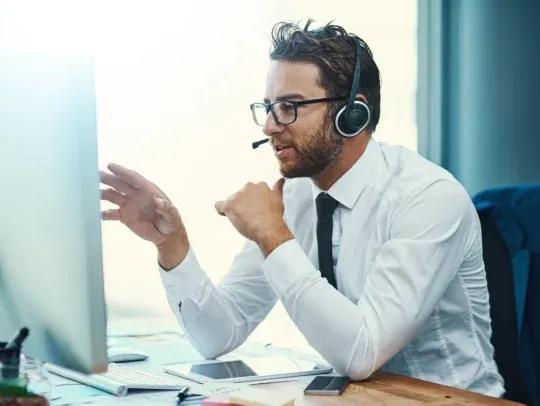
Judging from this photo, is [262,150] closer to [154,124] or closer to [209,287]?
[154,124]

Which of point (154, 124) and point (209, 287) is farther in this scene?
point (154, 124)

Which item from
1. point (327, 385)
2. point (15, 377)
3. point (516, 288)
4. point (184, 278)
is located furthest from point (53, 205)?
point (516, 288)

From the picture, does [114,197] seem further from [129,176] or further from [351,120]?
[351,120]

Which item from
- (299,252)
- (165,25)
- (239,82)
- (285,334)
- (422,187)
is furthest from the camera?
(285,334)

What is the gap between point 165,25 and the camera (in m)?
2.40

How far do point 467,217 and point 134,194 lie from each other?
2.06ft

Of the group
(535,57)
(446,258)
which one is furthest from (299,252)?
(535,57)

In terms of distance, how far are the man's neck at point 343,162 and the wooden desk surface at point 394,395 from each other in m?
0.52

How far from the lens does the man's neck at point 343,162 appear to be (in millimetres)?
1788

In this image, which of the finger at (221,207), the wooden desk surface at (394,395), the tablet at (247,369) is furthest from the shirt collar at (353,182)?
the wooden desk surface at (394,395)

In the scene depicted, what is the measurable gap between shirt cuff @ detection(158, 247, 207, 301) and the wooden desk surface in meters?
0.44

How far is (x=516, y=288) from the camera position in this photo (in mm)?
1786

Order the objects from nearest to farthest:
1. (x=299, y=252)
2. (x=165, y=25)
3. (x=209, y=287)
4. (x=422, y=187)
A: (x=299, y=252) < (x=422, y=187) < (x=209, y=287) < (x=165, y=25)

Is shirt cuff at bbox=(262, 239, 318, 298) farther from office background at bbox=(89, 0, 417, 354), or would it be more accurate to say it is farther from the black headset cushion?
office background at bbox=(89, 0, 417, 354)
